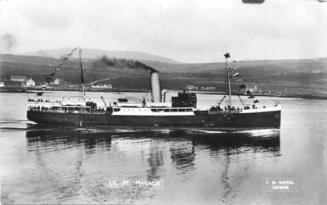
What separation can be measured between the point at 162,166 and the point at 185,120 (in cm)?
1008

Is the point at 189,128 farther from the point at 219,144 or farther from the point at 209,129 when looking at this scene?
the point at 219,144

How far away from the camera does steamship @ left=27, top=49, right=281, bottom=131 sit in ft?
81.7

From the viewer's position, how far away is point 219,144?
20.2 metres

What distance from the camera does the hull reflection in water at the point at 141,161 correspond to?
12492 millimetres

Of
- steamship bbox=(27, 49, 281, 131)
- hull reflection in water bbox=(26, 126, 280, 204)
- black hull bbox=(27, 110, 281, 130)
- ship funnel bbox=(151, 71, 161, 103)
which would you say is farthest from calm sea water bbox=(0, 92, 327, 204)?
ship funnel bbox=(151, 71, 161, 103)

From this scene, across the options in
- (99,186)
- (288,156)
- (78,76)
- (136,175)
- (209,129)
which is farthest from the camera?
(78,76)

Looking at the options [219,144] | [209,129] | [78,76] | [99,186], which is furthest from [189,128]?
[78,76]

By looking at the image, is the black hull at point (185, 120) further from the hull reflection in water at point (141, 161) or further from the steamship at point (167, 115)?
the hull reflection in water at point (141, 161)

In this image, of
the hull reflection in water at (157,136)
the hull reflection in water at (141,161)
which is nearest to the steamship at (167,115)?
the hull reflection in water at (157,136)

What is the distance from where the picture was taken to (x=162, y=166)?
15.4 meters

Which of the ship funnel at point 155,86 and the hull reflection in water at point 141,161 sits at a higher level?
the ship funnel at point 155,86

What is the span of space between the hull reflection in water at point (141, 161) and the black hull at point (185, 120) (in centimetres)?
101

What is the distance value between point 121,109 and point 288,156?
12326 mm

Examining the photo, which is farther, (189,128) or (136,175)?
(189,128)
